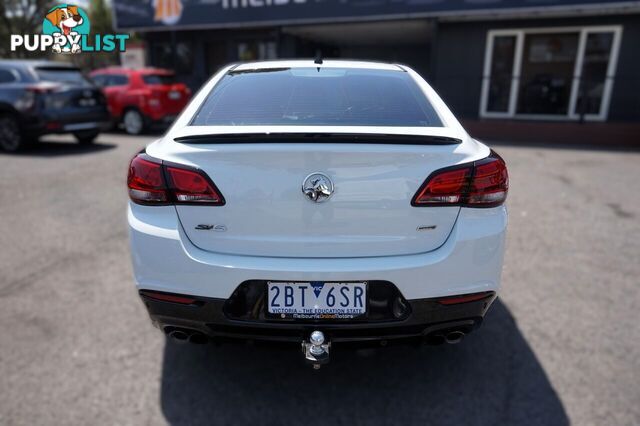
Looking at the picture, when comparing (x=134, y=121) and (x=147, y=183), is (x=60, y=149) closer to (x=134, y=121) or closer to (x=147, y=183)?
(x=134, y=121)

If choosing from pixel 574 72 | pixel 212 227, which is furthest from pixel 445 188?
pixel 574 72

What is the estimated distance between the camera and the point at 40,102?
835 centimetres

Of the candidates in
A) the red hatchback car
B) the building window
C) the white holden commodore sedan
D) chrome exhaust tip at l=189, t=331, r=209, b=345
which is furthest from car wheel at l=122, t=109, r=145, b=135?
chrome exhaust tip at l=189, t=331, r=209, b=345

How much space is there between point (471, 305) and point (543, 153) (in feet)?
27.6

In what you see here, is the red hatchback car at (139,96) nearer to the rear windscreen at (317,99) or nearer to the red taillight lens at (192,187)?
the rear windscreen at (317,99)

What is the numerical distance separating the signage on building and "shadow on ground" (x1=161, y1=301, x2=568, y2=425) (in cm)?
1080

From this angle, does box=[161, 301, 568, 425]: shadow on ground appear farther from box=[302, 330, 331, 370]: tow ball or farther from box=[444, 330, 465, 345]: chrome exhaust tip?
box=[444, 330, 465, 345]: chrome exhaust tip

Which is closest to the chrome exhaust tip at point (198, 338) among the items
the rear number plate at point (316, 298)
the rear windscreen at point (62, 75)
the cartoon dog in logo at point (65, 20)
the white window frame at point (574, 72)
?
the rear number plate at point (316, 298)

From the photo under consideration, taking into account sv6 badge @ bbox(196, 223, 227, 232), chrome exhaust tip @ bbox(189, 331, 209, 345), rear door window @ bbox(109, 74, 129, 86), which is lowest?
chrome exhaust tip @ bbox(189, 331, 209, 345)

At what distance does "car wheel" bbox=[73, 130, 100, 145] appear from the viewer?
9.70 metres

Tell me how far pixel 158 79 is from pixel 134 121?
122cm

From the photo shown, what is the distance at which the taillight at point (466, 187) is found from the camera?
1881 millimetres

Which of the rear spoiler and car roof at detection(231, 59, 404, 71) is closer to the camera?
the rear spoiler

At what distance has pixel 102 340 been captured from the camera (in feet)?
8.85
